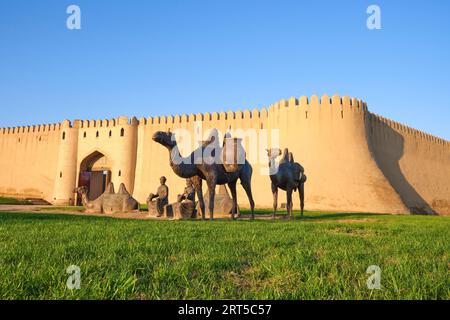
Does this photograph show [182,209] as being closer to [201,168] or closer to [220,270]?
[201,168]

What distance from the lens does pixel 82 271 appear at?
8.64 ft

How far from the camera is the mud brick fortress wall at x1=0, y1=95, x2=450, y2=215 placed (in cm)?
2492

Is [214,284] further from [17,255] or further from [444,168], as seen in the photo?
[444,168]

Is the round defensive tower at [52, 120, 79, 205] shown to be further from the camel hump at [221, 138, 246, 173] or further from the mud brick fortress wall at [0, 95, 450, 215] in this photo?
the camel hump at [221, 138, 246, 173]

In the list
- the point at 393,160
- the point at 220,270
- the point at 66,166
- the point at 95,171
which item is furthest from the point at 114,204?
the point at 393,160

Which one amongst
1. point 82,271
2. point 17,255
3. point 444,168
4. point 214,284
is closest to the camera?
point 214,284

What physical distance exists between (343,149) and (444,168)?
19345mm

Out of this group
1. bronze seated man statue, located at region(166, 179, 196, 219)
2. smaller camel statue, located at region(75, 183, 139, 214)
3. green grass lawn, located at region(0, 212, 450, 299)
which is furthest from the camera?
smaller camel statue, located at region(75, 183, 139, 214)

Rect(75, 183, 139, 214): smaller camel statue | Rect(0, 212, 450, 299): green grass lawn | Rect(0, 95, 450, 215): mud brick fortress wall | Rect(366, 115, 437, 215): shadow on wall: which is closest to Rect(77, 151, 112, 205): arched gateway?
Rect(0, 95, 450, 215): mud brick fortress wall

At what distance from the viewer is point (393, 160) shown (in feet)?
102

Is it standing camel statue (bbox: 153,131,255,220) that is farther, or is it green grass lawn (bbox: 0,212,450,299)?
standing camel statue (bbox: 153,131,255,220)

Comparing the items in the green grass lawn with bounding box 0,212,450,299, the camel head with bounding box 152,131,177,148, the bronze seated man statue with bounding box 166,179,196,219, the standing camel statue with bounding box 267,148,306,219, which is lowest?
the green grass lawn with bounding box 0,212,450,299

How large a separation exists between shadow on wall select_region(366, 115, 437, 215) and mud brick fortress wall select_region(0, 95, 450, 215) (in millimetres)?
87
